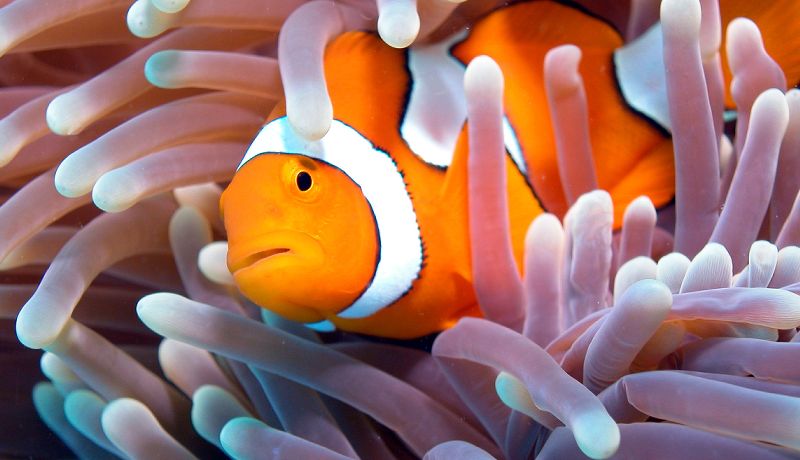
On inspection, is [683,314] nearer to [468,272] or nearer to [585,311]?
[585,311]

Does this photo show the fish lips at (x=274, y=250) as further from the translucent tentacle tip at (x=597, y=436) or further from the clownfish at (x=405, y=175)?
the translucent tentacle tip at (x=597, y=436)

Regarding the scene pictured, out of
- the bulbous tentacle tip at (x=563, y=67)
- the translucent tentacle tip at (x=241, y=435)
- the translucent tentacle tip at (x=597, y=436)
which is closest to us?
the translucent tentacle tip at (x=597, y=436)

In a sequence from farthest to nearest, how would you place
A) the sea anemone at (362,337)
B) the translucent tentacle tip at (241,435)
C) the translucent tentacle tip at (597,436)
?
1. the translucent tentacle tip at (241,435)
2. the sea anemone at (362,337)
3. the translucent tentacle tip at (597,436)

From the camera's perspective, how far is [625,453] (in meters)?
0.67

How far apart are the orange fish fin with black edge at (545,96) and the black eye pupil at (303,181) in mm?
331

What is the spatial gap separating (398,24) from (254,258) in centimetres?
30

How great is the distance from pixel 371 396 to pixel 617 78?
22.9 inches

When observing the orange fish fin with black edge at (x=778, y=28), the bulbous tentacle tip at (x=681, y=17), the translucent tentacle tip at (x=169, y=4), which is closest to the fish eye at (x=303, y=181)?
the translucent tentacle tip at (x=169, y=4)

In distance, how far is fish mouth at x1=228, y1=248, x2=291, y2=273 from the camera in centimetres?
88

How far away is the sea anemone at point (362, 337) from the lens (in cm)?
71

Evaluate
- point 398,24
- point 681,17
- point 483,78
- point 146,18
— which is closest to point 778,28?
point 681,17

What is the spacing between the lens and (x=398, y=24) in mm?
792

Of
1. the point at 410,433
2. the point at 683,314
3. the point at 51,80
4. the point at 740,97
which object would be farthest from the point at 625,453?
the point at 51,80

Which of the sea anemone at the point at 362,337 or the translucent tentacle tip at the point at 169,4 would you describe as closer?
the sea anemone at the point at 362,337
